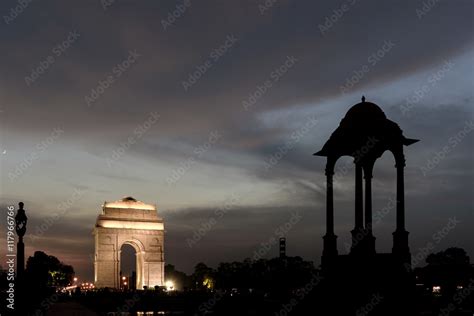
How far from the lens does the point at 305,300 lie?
2136cm

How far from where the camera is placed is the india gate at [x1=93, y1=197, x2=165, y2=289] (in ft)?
222

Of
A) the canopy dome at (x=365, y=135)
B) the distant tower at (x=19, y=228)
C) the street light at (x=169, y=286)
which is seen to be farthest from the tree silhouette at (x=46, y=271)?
the canopy dome at (x=365, y=135)

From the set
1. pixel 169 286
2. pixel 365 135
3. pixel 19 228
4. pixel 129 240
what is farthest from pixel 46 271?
pixel 169 286

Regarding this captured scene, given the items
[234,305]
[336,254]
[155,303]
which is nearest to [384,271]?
[336,254]

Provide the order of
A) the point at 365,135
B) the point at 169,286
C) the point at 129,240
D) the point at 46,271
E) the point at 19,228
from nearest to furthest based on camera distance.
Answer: the point at 19,228 < the point at 365,135 < the point at 46,271 < the point at 129,240 < the point at 169,286

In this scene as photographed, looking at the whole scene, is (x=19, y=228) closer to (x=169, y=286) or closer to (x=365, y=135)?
(x=365, y=135)

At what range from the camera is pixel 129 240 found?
69562mm

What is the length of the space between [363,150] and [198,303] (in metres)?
16.7

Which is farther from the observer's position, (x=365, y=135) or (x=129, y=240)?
(x=129, y=240)

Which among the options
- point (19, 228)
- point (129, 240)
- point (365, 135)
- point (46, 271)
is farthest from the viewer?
point (129, 240)

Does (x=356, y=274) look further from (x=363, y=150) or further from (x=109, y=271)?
(x=109, y=271)

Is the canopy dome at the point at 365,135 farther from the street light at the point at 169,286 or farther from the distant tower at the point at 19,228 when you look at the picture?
the street light at the point at 169,286

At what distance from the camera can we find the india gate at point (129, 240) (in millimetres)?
67812

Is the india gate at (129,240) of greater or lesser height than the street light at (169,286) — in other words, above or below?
above
